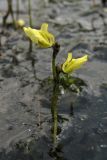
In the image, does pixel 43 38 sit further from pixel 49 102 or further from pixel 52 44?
pixel 49 102

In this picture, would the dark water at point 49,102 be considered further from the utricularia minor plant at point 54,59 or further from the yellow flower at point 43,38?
the yellow flower at point 43,38

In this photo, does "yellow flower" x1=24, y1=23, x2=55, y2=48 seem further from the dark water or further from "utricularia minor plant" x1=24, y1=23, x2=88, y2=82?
the dark water

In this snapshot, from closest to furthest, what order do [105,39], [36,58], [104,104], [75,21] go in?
[104,104], [36,58], [105,39], [75,21]

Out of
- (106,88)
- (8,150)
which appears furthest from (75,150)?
(106,88)

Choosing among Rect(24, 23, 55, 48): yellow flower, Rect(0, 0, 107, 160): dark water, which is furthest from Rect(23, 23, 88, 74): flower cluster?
Rect(0, 0, 107, 160): dark water

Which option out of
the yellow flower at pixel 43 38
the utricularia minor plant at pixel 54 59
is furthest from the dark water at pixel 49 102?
the yellow flower at pixel 43 38

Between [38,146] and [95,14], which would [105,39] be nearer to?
[95,14]

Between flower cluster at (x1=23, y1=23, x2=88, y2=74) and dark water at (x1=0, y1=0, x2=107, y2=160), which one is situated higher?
flower cluster at (x1=23, y1=23, x2=88, y2=74)

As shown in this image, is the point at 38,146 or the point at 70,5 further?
the point at 70,5

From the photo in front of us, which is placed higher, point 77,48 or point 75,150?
point 77,48
